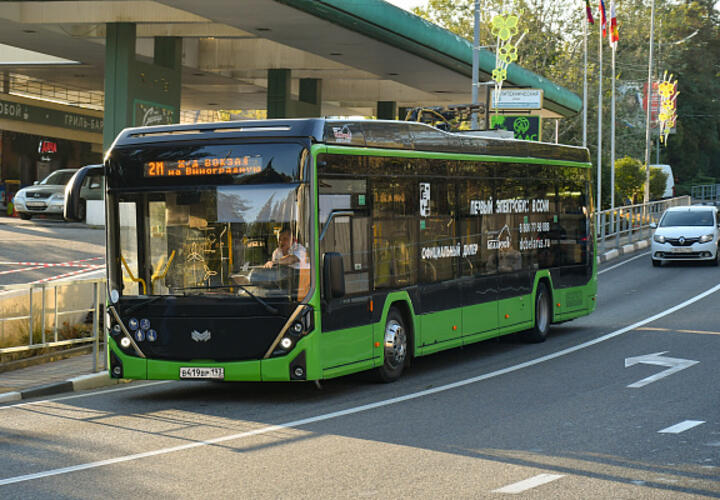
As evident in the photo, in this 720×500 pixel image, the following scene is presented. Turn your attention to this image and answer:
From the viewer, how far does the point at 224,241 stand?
11.9 metres

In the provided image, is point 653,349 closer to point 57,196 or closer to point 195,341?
point 195,341

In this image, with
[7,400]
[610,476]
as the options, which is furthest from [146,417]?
[610,476]

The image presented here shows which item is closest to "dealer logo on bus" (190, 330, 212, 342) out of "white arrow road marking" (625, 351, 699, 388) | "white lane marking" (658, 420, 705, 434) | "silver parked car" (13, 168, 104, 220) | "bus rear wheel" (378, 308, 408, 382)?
"bus rear wheel" (378, 308, 408, 382)

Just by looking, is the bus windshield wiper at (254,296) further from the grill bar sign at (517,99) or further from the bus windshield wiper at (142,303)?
the grill bar sign at (517,99)

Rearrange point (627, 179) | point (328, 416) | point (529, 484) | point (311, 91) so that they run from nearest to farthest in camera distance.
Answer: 1. point (529, 484)
2. point (328, 416)
3. point (311, 91)
4. point (627, 179)

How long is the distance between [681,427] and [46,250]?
17806 millimetres

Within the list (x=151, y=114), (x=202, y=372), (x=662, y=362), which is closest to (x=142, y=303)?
(x=202, y=372)

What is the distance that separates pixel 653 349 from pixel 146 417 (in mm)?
8290

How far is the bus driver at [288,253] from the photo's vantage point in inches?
464

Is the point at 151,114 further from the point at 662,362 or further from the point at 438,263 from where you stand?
the point at 662,362

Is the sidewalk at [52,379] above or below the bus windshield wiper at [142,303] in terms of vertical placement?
below

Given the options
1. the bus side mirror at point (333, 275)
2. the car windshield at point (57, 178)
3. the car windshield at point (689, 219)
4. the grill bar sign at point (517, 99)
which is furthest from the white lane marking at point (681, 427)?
the car windshield at point (57, 178)

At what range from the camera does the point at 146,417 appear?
1135cm

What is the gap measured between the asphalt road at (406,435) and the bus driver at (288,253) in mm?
1474
